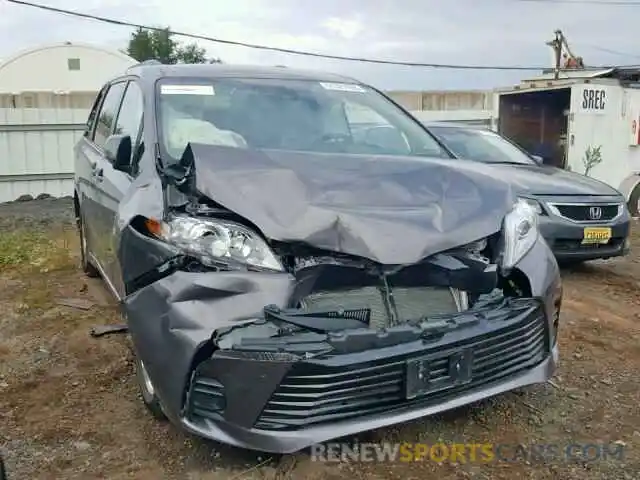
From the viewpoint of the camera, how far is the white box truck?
11.4 metres

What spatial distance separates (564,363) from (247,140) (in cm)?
217

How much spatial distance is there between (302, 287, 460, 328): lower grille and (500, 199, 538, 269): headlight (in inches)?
12.3

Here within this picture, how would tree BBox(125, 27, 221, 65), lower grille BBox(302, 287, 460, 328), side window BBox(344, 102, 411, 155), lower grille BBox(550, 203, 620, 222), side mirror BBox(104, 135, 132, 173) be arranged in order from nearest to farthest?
lower grille BBox(302, 287, 460, 328) < side mirror BBox(104, 135, 132, 173) < side window BBox(344, 102, 411, 155) < lower grille BBox(550, 203, 620, 222) < tree BBox(125, 27, 221, 65)

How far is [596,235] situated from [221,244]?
4229mm

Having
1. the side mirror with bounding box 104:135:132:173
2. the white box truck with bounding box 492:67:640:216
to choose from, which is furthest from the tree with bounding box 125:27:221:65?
the side mirror with bounding box 104:135:132:173

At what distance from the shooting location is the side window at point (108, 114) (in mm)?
4514

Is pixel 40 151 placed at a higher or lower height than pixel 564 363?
higher

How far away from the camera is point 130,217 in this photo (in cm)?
286

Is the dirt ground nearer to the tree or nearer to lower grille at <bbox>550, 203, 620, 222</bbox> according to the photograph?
lower grille at <bbox>550, 203, 620, 222</bbox>

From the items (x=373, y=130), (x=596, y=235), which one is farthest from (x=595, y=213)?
(x=373, y=130)

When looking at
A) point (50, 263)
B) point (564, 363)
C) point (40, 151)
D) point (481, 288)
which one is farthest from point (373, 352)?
point (40, 151)

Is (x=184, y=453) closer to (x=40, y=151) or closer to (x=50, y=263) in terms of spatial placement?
(x=50, y=263)

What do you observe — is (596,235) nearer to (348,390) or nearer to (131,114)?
(131,114)

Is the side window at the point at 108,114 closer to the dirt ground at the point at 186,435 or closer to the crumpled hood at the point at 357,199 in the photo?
the dirt ground at the point at 186,435
